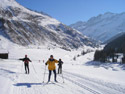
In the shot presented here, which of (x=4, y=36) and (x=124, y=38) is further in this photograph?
(x=124, y=38)

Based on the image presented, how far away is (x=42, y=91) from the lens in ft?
30.2

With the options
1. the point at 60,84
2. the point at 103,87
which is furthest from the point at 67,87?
the point at 103,87

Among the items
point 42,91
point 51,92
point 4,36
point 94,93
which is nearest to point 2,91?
point 42,91

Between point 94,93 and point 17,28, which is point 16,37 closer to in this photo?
point 17,28

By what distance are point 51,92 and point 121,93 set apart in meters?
4.93

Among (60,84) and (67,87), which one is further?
(60,84)

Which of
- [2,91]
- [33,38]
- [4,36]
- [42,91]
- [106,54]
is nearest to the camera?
[2,91]

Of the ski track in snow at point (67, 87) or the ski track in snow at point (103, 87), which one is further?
the ski track in snow at point (103, 87)

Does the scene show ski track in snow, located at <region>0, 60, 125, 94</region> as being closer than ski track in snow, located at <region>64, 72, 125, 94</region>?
Yes

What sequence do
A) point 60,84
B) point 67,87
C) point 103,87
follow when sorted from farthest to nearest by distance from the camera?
point 60,84 < point 103,87 < point 67,87

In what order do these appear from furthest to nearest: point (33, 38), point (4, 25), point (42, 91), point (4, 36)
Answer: point (33, 38)
point (4, 25)
point (4, 36)
point (42, 91)

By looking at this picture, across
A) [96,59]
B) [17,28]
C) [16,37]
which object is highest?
[17,28]

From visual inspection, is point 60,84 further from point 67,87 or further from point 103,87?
point 103,87

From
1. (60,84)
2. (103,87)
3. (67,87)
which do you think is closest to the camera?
(67,87)
